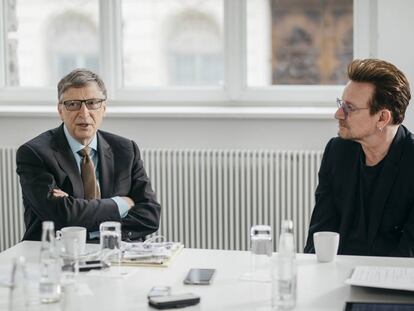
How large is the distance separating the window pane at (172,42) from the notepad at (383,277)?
267cm

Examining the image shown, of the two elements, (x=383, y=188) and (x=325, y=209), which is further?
(x=325, y=209)

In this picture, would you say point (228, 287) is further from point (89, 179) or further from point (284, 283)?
point (89, 179)

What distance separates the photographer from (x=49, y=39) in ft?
17.0

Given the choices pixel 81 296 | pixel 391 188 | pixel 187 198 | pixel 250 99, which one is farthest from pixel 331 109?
pixel 81 296

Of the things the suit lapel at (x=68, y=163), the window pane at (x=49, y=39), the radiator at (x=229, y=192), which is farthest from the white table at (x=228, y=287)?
the window pane at (x=49, y=39)

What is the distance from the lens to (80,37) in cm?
515

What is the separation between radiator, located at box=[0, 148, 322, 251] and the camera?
184 inches

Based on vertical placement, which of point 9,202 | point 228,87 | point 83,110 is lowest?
point 9,202

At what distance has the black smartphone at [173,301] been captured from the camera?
2.23m

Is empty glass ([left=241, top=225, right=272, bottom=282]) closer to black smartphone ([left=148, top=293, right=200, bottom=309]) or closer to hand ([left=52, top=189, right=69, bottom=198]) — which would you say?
black smartphone ([left=148, top=293, right=200, bottom=309])

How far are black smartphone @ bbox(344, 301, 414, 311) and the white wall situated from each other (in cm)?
242

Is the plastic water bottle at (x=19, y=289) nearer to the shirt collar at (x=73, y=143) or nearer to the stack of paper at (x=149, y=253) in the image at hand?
the stack of paper at (x=149, y=253)

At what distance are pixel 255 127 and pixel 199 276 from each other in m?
2.30

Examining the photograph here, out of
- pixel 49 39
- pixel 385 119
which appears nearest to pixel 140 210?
pixel 385 119
